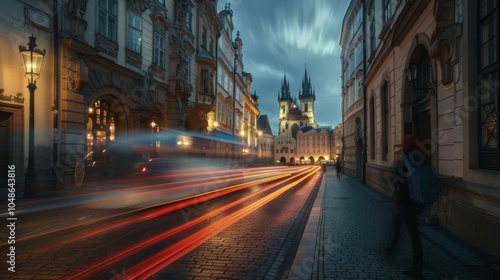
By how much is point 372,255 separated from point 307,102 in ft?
526

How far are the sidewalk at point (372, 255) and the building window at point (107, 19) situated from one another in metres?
14.5

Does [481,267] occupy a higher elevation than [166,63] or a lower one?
lower

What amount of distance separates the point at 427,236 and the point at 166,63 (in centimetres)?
2159

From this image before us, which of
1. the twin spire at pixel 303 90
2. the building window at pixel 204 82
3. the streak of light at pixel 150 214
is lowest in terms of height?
the streak of light at pixel 150 214

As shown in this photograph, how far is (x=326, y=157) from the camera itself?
128375mm

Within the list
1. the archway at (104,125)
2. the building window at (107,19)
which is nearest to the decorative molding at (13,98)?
the archway at (104,125)

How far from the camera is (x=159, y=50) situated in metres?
23.9

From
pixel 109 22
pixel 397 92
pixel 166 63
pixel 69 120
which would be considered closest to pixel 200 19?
pixel 166 63

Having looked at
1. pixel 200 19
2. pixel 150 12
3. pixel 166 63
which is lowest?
pixel 166 63

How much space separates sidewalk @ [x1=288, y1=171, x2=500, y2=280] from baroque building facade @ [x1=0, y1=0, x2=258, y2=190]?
10.9 m

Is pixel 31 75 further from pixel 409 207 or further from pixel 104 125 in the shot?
pixel 409 207

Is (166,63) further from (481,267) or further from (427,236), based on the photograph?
(481,267)

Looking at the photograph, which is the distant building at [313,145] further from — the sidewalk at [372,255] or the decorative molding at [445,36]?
the sidewalk at [372,255]

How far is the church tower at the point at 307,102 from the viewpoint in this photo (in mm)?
156000
